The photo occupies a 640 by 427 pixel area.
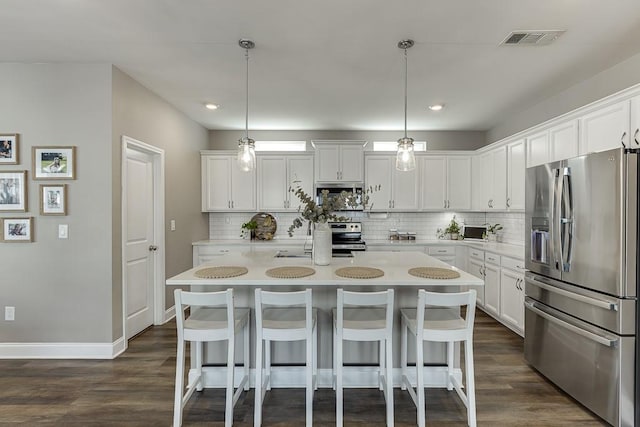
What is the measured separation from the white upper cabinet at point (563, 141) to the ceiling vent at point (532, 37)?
92cm

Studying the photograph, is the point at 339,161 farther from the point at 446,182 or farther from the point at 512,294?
the point at 512,294

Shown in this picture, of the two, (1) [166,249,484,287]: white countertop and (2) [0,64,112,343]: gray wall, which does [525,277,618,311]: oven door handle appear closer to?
(1) [166,249,484,287]: white countertop

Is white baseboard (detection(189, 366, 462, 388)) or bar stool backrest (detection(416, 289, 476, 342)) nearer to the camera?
bar stool backrest (detection(416, 289, 476, 342))

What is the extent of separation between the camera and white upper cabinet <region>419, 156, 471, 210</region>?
526cm

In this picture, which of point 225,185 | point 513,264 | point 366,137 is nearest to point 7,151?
point 225,185

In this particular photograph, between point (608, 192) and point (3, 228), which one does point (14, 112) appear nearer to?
point (3, 228)

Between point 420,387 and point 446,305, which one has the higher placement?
point 446,305

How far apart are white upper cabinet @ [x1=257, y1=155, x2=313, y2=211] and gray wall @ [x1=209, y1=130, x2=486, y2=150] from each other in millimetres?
488

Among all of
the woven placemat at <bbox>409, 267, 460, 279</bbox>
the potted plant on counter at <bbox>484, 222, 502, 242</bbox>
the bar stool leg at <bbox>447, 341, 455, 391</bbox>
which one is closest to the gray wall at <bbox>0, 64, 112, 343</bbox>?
the woven placemat at <bbox>409, 267, 460, 279</bbox>

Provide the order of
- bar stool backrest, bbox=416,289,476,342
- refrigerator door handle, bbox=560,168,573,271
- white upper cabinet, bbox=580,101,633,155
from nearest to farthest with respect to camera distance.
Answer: bar stool backrest, bbox=416,289,476,342 → refrigerator door handle, bbox=560,168,573,271 → white upper cabinet, bbox=580,101,633,155

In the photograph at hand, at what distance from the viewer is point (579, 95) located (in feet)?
11.5

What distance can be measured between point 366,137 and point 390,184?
93cm

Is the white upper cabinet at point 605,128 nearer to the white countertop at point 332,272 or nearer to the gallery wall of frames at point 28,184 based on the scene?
the white countertop at point 332,272

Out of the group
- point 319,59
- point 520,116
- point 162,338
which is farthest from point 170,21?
point 520,116
